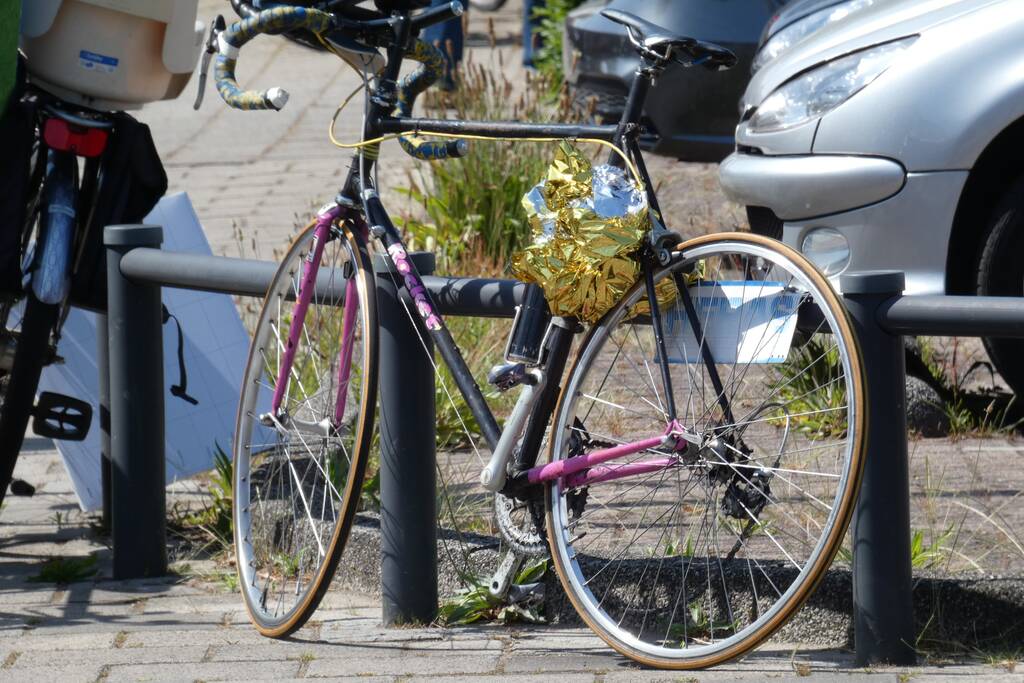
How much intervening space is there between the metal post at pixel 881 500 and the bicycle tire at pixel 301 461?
42.2 inches

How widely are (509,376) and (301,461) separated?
103 centimetres

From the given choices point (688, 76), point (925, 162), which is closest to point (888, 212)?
point (925, 162)

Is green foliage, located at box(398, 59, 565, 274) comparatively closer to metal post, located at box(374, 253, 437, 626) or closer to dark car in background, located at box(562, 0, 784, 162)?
dark car in background, located at box(562, 0, 784, 162)

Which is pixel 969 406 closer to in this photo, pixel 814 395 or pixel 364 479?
pixel 814 395

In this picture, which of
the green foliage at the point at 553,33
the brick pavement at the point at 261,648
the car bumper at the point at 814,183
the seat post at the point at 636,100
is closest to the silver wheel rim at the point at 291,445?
the brick pavement at the point at 261,648

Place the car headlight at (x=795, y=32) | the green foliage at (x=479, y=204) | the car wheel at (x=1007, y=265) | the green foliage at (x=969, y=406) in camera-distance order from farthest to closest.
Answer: the green foliage at (x=479, y=204) < the car headlight at (x=795, y=32) < the green foliage at (x=969, y=406) < the car wheel at (x=1007, y=265)

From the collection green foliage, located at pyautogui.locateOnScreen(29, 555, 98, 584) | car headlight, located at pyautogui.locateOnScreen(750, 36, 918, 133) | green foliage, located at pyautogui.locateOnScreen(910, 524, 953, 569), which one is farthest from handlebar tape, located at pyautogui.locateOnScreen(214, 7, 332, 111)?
car headlight, located at pyautogui.locateOnScreen(750, 36, 918, 133)

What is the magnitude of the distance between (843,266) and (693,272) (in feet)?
5.42

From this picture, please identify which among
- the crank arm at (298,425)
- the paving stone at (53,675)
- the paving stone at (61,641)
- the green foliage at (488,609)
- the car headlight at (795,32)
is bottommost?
the paving stone at (53,675)

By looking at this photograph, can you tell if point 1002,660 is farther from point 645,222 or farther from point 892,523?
point 645,222

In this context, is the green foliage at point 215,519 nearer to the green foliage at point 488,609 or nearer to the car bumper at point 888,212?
the green foliage at point 488,609

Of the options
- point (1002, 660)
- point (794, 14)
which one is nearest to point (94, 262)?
point (1002, 660)

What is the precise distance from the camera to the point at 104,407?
4457mm

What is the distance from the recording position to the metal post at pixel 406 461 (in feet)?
11.4
